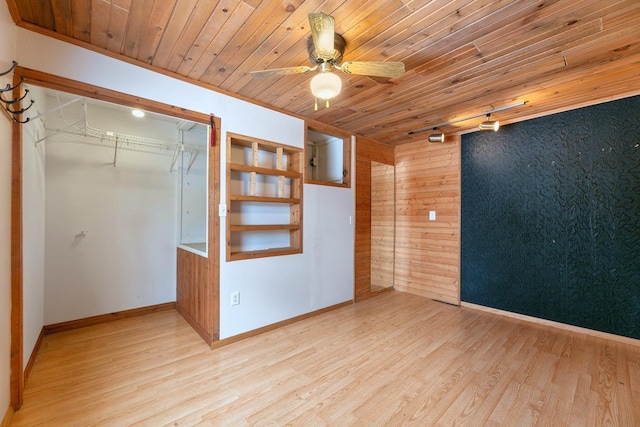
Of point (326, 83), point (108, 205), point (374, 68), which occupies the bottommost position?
point (108, 205)

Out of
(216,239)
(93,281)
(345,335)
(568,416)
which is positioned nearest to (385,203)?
(345,335)

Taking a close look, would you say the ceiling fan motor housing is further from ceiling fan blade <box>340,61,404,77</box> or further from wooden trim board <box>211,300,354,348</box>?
wooden trim board <box>211,300,354,348</box>

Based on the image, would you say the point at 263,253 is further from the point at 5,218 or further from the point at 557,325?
the point at 557,325

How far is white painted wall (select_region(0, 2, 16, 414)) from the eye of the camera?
1.40 metres

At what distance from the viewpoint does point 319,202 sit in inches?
128

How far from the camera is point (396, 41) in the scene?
171cm

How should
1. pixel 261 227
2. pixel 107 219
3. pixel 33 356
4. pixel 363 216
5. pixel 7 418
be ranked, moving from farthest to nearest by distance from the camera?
1. pixel 363 216
2. pixel 107 219
3. pixel 261 227
4. pixel 33 356
5. pixel 7 418

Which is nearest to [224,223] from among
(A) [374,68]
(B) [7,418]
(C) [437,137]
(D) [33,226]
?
(D) [33,226]

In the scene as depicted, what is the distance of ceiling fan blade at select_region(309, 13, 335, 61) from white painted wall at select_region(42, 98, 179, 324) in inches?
101

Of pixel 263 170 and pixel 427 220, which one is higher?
pixel 263 170

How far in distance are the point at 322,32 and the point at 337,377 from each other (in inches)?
89.3

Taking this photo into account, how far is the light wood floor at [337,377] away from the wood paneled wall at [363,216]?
897mm

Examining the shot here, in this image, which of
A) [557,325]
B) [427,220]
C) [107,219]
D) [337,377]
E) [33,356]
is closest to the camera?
[337,377]

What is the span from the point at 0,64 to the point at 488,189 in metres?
4.35
